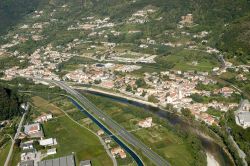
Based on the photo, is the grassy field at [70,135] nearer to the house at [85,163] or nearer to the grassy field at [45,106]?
the grassy field at [45,106]

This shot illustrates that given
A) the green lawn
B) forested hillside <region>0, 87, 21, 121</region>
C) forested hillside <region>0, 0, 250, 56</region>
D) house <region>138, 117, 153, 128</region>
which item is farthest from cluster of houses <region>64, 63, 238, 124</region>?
forested hillside <region>0, 0, 250, 56</region>

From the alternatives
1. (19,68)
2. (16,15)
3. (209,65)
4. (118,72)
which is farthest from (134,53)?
(16,15)

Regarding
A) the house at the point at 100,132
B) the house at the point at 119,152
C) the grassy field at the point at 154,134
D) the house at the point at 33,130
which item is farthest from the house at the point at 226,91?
the house at the point at 33,130

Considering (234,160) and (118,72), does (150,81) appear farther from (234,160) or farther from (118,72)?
(234,160)

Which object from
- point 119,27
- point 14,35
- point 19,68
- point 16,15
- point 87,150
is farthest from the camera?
point 16,15

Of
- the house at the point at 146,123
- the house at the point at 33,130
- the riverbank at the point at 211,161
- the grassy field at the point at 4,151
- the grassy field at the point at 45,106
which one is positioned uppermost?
the house at the point at 33,130

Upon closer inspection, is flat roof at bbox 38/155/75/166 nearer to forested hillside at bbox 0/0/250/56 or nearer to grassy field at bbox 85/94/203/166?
grassy field at bbox 85/94/203/166
